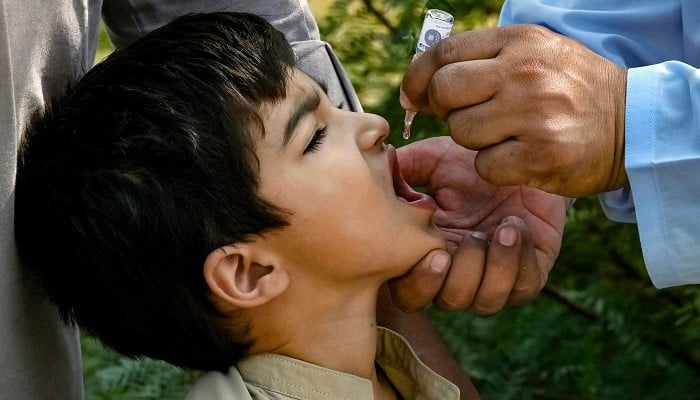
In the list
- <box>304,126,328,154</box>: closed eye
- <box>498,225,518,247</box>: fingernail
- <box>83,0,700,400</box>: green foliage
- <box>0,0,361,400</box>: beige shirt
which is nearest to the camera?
<box>0,0,361,400</box>: beige shirt

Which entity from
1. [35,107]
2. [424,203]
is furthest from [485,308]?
[35,107]

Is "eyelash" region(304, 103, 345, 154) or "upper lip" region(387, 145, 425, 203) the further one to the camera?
"upper lip" region(387, 145, 425, 203)

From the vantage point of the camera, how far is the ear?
183cm

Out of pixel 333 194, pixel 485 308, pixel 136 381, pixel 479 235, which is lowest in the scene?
pixel 136 381

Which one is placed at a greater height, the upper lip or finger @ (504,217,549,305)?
the upper lip

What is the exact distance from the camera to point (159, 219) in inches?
71.1

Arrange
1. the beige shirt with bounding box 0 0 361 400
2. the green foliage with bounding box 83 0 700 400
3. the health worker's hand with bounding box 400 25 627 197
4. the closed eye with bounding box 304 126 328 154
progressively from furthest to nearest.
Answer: the green foliage with bounding box 83 0 700 400 < the closed eye with bounding box 304 126 328 154 < the health worker's hand with bounding box 400 25 627 197 < the beige shirt with bounding box 0 0 361 400

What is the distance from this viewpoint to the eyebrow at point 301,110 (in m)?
1.88

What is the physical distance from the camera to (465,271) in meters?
2.01

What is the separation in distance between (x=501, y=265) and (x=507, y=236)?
2.0 inches

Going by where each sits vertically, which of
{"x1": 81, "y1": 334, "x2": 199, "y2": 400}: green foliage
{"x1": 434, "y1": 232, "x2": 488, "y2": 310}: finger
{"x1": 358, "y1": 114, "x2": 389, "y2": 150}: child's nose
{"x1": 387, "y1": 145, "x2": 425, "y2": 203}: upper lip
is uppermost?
{"x1": 358, "y1": 114, "x2": 389, "y2": 150}: child's nose

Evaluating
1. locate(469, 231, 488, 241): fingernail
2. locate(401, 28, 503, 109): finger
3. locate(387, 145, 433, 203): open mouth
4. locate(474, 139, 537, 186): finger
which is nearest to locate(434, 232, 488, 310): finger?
locate(469, 231, 488, 241): fingernail

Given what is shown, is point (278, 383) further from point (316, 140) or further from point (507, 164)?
point (507, 164)

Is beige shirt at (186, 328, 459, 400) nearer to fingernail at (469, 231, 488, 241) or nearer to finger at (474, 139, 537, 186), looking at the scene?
fingernail at (469, 231, 488, 241)
